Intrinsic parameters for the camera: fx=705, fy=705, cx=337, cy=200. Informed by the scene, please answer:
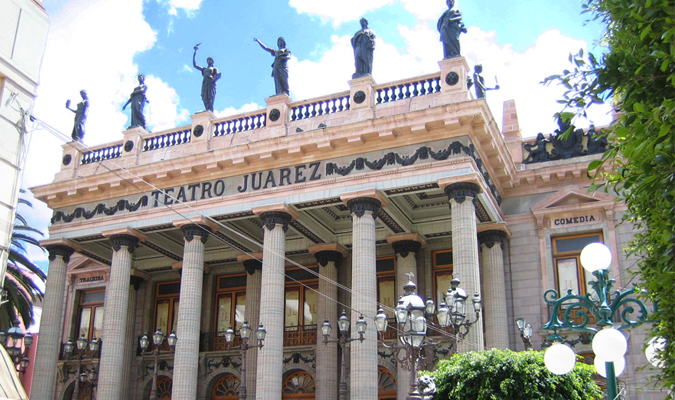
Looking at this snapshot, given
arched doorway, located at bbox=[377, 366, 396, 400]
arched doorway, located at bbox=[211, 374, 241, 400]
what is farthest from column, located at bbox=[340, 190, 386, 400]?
arched doorway, located at bbox=[211, 374, 241, 400]

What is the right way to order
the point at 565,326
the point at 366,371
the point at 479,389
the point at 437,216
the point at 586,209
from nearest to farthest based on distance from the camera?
1. the point at 565,326
2. the point at 479,389
3. the point at 366,371
4. the point at 586,209
5. the point at 437,216

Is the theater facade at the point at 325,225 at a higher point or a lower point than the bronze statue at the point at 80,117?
lower

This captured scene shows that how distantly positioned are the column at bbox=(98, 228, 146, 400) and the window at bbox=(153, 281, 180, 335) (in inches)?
186

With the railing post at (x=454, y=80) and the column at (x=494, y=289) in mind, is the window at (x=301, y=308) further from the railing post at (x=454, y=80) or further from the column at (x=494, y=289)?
the railing post at (x=454, y=80)

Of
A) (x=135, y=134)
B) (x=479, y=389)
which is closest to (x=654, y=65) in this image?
(x=479, y=389)

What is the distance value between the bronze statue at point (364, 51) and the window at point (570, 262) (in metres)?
8.34

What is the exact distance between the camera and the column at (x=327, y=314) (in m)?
23.5

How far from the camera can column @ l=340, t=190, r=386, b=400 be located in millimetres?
19156

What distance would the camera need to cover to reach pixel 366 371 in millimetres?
19203

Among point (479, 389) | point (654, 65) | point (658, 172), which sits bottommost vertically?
point (479, 389)

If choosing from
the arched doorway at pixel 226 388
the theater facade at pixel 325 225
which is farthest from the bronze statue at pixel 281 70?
the arched doorway at pixel 226 388

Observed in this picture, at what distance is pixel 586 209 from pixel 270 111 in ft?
35.6

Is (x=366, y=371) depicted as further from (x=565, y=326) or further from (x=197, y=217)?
(x=565, y=326)

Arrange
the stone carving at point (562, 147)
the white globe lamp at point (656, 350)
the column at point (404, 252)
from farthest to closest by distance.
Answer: the column at point (404, 252) → the stone carving at point (562, 147) → the white globe lamp at point (656, 350)
